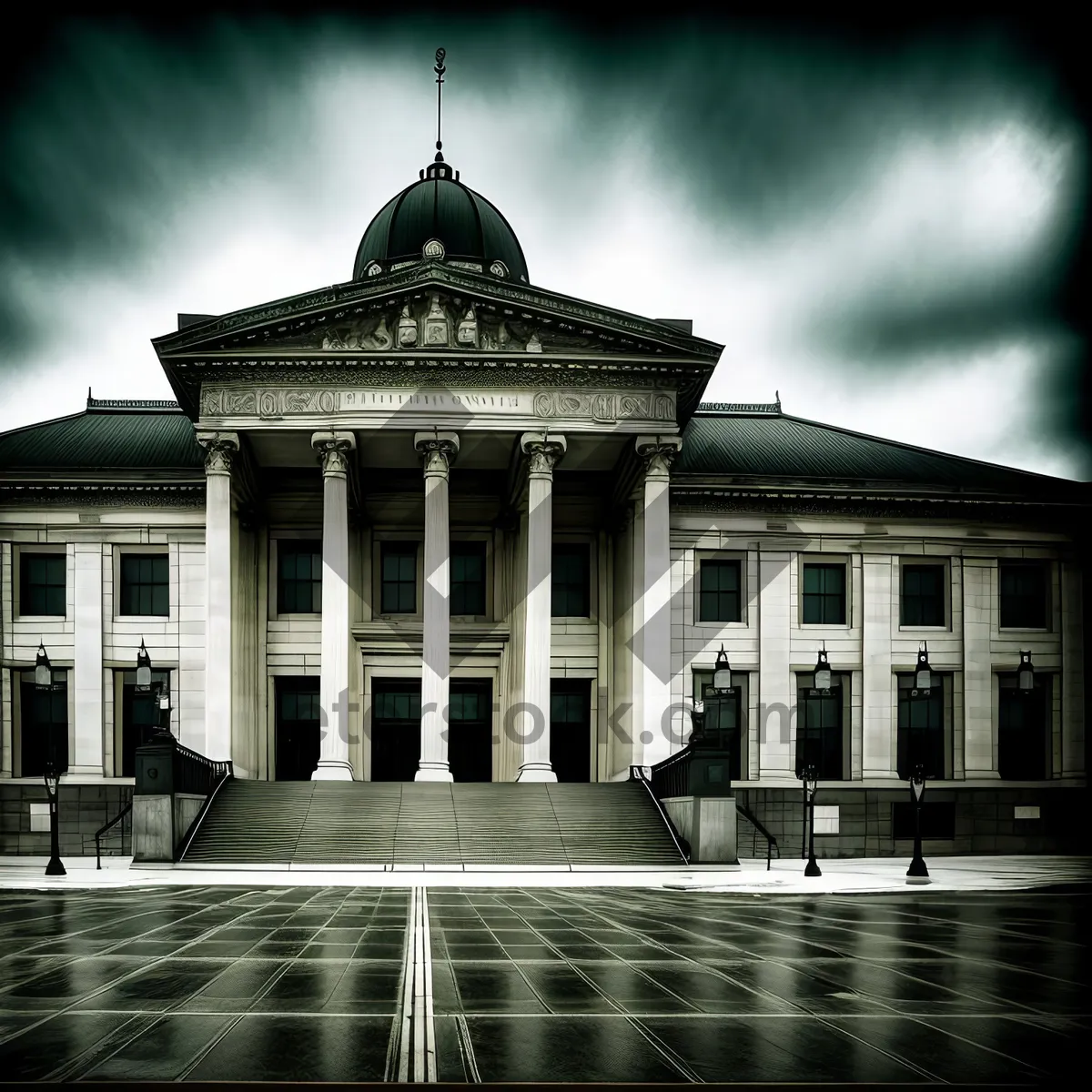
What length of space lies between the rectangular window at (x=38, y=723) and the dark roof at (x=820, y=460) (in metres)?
26.0

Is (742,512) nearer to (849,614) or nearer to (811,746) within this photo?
(849,614)

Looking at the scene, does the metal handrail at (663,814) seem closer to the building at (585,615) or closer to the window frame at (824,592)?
the building at (585,615)

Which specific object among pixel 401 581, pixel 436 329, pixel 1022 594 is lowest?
pixel 1022 594

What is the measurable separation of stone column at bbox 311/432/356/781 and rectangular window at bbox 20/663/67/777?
13.0m

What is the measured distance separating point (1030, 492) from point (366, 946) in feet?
132

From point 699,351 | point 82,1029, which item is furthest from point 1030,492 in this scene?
point 82,1029

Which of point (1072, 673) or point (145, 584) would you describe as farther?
point (1072, 673)

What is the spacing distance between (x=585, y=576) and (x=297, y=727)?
13.4 meters

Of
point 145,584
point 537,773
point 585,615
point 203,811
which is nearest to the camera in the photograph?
point 203,811

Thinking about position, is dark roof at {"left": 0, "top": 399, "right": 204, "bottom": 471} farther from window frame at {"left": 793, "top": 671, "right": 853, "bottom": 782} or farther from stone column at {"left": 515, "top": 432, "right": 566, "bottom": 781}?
window frame at {"left": 793, "top": 671, "right": 853, "bottom": 782}

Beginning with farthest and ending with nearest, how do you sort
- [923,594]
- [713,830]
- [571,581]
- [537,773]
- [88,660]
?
[571,581] < [923,594] < [88,660] < [537,773] < [713,830]

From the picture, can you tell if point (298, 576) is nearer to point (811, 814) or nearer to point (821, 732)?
point (821, 732)

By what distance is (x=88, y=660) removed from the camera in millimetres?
44562

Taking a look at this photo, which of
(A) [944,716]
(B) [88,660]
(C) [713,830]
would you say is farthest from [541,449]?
(A) [944,716]
